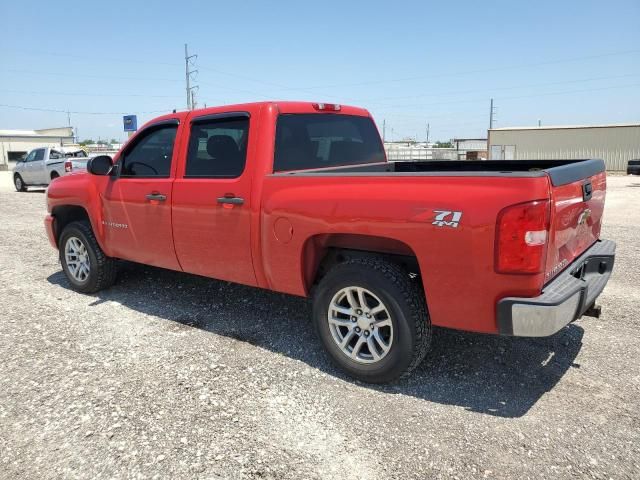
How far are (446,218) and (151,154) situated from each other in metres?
3.17

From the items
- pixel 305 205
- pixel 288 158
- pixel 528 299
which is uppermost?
pixel 288 158

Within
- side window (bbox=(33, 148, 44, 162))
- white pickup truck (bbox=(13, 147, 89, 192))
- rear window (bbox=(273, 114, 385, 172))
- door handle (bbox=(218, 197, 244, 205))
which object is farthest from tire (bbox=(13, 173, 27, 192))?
door handle (bbox=(218, 197, 244, 205))

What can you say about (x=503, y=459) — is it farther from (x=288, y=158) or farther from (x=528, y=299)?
(x=288, y=158)

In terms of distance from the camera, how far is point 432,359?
380 cm

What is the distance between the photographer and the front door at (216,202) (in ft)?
12.8

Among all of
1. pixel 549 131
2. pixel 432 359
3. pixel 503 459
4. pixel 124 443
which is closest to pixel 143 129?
pixel 124 443

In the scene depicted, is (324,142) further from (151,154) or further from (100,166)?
(100,166)

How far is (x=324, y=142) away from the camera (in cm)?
443

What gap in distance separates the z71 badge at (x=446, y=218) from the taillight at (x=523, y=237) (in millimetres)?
222

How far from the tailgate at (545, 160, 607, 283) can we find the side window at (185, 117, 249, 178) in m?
2.26

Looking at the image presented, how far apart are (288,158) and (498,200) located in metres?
1.87

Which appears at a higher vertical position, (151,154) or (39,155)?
(151,154)

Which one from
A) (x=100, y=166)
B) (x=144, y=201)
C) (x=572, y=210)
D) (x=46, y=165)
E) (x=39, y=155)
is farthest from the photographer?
(x=39, y=155)

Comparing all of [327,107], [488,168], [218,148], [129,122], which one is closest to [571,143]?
[129,122]
